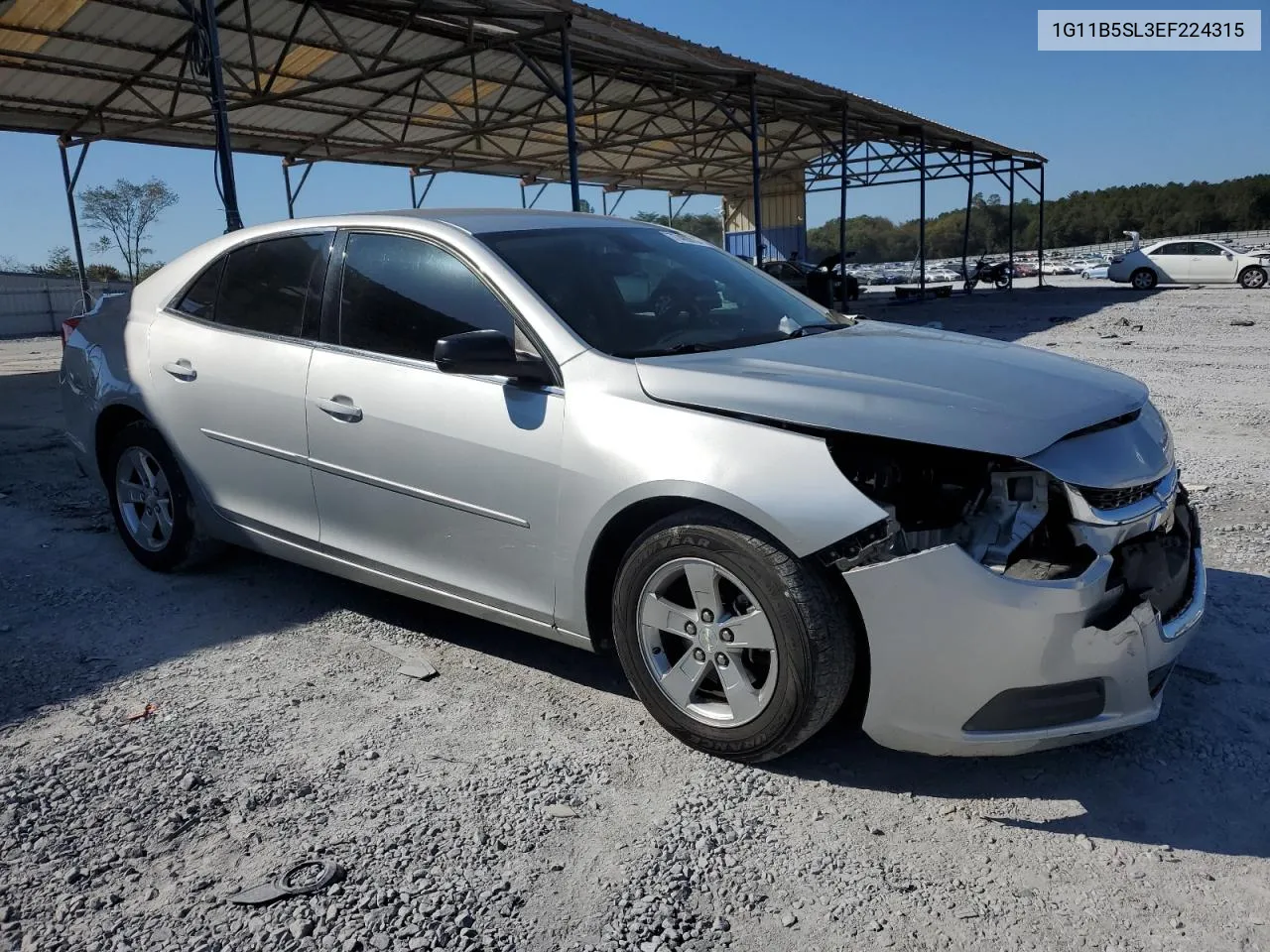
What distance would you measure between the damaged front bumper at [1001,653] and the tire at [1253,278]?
1104 inches

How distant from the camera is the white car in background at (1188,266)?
86.7 ft

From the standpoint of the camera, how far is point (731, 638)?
104 inches

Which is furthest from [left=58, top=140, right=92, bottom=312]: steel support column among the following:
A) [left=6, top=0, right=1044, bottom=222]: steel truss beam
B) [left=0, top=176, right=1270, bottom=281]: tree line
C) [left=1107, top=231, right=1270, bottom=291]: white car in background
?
[left=0, top=176, right=1270, bottom=281]: tree line

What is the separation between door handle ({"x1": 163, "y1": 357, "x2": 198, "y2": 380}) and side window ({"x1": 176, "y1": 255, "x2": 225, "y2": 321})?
0.70ft

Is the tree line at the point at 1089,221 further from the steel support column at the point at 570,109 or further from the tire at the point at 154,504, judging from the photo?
the tire at the point at 154,504

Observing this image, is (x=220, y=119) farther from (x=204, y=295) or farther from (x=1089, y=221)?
(x=1089, y=221)

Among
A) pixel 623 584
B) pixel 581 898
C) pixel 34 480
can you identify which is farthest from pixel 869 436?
pixel 34 480

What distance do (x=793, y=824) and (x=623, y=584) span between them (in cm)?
81

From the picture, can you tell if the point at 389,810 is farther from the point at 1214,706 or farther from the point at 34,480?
the point at 34,480

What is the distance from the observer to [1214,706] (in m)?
2.99

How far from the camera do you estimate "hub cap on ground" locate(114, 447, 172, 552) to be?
4.41m

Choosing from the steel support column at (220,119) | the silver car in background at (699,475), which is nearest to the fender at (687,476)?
the silver car in background at (699,475)

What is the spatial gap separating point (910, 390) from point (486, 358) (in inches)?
49.5

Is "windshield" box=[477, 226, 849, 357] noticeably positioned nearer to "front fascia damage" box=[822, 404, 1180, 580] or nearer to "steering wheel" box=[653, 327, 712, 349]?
"steering wheel" box=[653, 327, 712, 349]
